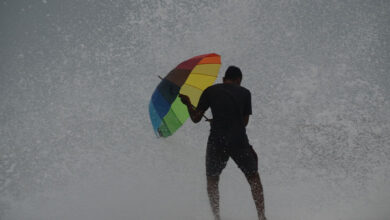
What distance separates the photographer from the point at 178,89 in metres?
2.68

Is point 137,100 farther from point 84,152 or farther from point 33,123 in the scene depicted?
point 33,123

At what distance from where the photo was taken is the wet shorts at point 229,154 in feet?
7.88

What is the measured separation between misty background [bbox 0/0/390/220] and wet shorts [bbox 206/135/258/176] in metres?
0.85

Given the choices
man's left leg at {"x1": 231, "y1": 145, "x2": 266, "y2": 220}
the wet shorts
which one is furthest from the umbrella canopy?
man's left leg at {"x1": 231, "y1": 145, "x2": 266, "y2": 220}

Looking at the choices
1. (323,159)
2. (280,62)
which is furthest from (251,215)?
(280,62)

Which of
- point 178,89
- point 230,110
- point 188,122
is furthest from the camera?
point 188,122

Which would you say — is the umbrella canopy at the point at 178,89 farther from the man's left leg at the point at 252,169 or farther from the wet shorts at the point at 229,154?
the man's left leg at the point at 252,169

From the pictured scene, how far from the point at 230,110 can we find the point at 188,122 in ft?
11.6

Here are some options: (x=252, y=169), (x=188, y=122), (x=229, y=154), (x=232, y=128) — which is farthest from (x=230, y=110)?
(x=188, y=122)

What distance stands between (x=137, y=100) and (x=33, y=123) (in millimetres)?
2159

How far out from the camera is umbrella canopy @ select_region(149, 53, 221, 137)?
2.67 m

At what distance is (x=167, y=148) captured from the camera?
544 cm

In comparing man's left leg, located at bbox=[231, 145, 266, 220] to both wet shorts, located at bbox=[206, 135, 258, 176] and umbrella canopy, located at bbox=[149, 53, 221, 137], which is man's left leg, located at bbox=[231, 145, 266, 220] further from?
umbrella canopy, located at bbox=[149, 53, 221, 137]

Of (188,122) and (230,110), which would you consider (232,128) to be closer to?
(230,110)
